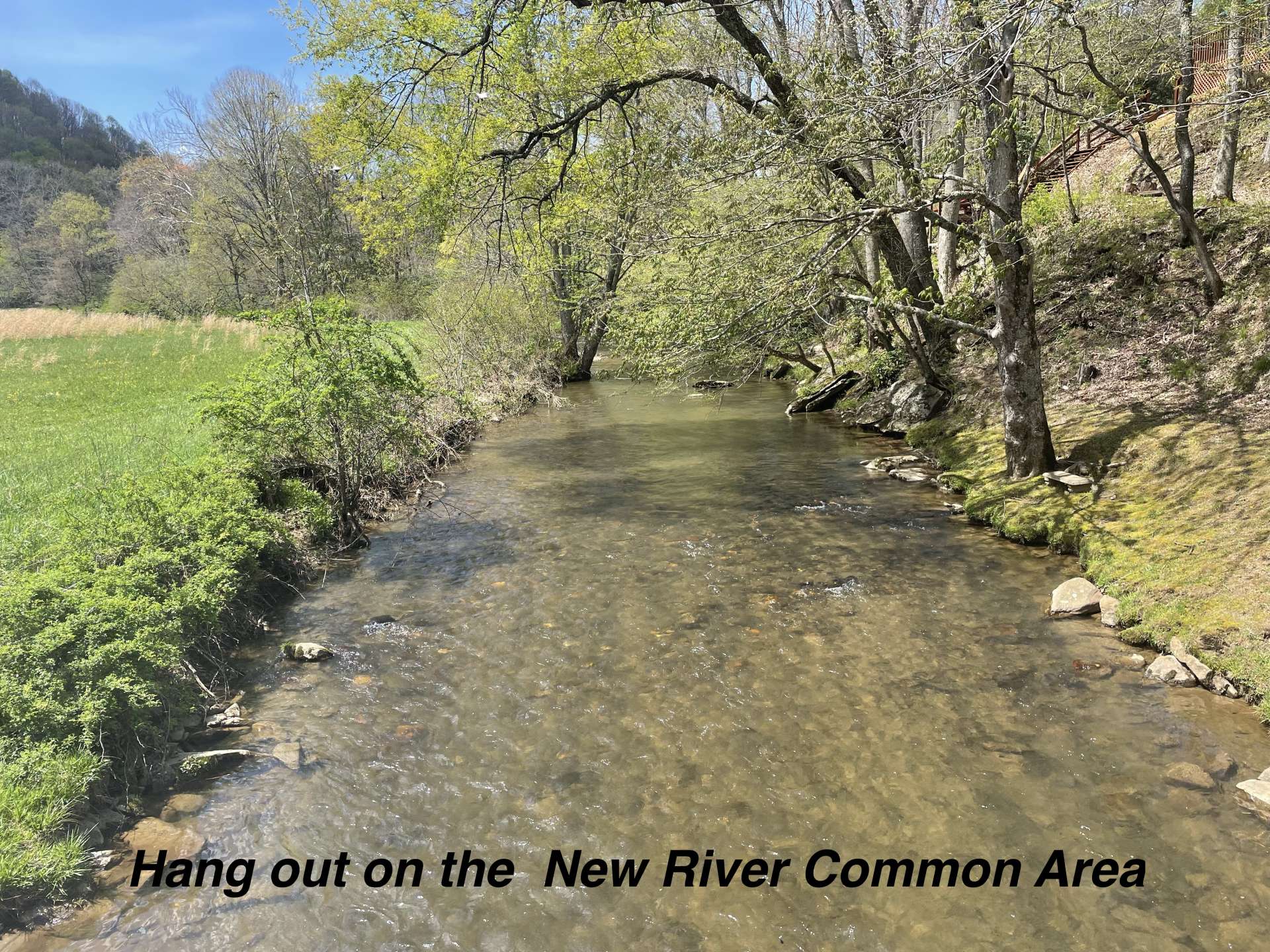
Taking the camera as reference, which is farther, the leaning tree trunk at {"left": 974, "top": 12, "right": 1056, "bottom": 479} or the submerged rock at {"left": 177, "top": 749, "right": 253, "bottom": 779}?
the leaning tree trunk at {"left": 974, "top": 12, "right": 1056, "bottom": 479}

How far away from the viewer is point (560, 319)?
26.0 m

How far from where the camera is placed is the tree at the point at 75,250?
5119 centimetres

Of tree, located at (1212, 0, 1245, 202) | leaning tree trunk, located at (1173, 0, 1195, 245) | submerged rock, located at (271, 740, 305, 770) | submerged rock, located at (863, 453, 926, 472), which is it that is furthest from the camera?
submerged rock, located at (863, 453, 926, 472)

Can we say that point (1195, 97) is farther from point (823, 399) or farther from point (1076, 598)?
point (1076, 598)

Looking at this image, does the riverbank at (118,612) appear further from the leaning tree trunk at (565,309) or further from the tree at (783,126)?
the leaning tree trunk at (565,309)

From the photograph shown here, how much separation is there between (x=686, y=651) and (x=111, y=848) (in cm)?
434

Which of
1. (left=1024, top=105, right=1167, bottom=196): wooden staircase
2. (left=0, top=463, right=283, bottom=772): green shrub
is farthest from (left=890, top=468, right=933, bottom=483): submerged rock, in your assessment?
(left=0, top=463, right=283, bottom=772): green shrub

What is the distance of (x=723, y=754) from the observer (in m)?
4.97

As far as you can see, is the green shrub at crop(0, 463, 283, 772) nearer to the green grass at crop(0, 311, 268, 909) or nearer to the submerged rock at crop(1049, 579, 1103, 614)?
the green grass at crop(0, 311, 268, 909)

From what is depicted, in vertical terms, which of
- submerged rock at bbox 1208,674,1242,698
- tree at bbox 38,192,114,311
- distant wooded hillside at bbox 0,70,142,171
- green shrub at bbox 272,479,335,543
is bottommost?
submerged rock at bbox 1208,674,1242,698

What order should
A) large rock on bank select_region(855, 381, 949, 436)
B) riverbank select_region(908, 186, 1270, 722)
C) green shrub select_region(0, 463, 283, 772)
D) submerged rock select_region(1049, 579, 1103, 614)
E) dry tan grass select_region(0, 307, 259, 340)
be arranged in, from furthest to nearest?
dry tan grass select_region(0, 307, 259, 340) < large rock on bank select_region(855, 381, 949, 436) < submerged rock select_region(1049, 579, 1103, 614) < riverbank select_region(908, 186, 1270, 722) < green shrub select_region(0, 463, 283, 772)

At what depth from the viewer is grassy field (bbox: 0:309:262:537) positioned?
861cm

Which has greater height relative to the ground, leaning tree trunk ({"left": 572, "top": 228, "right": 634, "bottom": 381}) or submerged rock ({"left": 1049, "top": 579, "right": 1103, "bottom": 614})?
leaning tree trunk ({"left": 572, "top": 228, "right": 634, "bottom": 381})

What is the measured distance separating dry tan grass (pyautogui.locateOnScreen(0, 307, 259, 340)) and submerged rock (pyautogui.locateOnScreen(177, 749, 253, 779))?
86.2 ft
